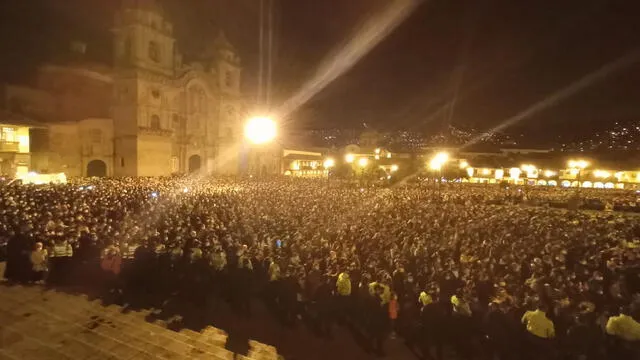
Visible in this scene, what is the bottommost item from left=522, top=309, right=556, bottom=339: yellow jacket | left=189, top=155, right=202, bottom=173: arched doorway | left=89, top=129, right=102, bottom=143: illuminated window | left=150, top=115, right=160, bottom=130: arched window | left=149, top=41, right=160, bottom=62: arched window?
left=522, top=309, right=556, bottom=339: yellow jacket

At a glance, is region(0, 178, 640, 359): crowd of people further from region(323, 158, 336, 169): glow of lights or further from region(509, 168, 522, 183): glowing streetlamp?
region(323, 158, 336, 169): glow of lights

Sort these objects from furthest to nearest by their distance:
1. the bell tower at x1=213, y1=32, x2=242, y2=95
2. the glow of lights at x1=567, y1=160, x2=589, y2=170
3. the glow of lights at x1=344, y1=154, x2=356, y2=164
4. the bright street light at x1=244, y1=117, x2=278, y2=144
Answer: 1. the glow of lights at x1=344, y1=154, x2=356, y2=164
2. the bright street light at x1=244, y1=117, x2=278, y2=144
3. the bell tower at x1=213, y1=32, x2=242, y2=95
4. the glow of lights at x1=567, y1=160, x2=589, y2=170

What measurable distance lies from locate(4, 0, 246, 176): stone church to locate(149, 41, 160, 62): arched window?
0.09 metres

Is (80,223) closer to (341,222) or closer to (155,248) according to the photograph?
(155,248)

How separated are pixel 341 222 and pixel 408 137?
100 meters

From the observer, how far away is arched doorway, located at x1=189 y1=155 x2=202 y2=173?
1816 inches

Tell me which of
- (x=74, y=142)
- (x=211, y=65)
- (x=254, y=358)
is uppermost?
(x=211, y=65)

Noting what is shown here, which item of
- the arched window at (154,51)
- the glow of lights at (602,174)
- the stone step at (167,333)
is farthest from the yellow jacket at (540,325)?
the glow of lights at (602,174)

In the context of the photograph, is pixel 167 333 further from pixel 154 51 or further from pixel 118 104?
pixel 154 51

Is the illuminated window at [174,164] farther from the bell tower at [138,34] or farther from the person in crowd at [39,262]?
the person in crowd at [39,262]

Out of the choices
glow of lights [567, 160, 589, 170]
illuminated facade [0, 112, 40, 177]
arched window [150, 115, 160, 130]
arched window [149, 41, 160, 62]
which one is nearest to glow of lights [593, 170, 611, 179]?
glow of lights [567, 160, 589, 170]

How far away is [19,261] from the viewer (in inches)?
349

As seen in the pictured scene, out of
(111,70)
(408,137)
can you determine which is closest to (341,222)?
(111,70)

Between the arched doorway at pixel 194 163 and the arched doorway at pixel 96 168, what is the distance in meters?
10.2
